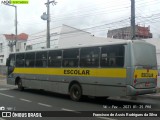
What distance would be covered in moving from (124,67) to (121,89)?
0.99m

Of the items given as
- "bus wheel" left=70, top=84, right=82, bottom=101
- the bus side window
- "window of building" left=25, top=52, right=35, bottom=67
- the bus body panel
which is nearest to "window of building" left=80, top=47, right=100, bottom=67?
the bus body panel

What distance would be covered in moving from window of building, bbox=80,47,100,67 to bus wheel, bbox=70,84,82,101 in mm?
1211

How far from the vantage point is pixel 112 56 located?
51.0 ft

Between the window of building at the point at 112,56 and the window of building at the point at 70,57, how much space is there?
2119mm

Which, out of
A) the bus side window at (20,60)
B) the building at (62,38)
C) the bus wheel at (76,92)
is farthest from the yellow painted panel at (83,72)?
the building at (62,38)

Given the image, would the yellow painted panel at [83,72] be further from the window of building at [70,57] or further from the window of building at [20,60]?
the window of building at [20,60]

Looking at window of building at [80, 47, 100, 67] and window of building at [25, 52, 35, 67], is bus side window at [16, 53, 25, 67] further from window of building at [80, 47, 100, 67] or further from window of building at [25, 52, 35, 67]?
window of building at [80, 47, 100, 67]

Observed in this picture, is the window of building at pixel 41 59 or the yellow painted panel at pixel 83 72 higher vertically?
the window of building at pixel 41 59

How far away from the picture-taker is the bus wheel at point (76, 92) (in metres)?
17.3

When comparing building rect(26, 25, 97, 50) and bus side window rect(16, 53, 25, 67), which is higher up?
building rect(26, 25, 97, 50)

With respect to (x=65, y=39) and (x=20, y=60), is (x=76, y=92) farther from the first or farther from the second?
(x=65, y=39)

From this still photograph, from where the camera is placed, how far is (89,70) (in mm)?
16844

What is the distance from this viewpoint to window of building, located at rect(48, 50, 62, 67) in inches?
755

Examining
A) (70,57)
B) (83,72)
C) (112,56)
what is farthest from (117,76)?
(70,57)
